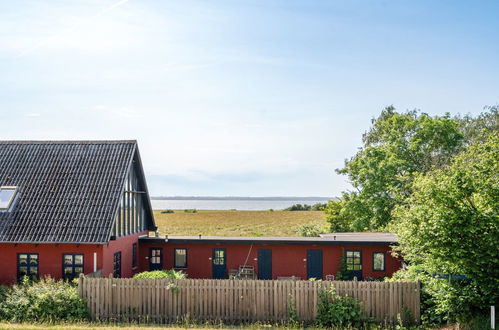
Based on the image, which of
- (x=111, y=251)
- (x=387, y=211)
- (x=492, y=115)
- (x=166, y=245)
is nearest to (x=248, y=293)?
(x=111, y=251)

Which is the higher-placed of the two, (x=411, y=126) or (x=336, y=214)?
(x=411, y=126)

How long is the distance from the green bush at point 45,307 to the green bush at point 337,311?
310 inches

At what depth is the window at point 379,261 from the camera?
2447 centimetres

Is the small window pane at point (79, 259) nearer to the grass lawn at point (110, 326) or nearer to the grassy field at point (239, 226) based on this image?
the grass lawn at point (110, 326)

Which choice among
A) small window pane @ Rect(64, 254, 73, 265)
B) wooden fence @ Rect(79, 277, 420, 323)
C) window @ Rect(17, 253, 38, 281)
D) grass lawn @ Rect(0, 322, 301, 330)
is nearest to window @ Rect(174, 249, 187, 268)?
small window pane @ Rect(64, 254, 73, 265)

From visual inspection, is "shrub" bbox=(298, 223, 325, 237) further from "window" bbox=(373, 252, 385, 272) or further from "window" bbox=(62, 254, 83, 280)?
"window" bbox=(62, 254, 83, 280)

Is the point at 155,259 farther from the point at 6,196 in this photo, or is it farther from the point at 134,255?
the point at 6,196

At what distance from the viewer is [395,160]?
109 feet

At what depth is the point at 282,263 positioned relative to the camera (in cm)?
2509

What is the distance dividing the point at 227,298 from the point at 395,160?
65.1ft

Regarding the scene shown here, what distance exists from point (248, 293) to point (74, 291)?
5.99 m

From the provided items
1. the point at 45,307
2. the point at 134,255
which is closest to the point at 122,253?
the point at 134,255

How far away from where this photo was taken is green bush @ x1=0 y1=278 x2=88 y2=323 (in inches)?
658

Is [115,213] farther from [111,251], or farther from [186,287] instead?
[186,287]
